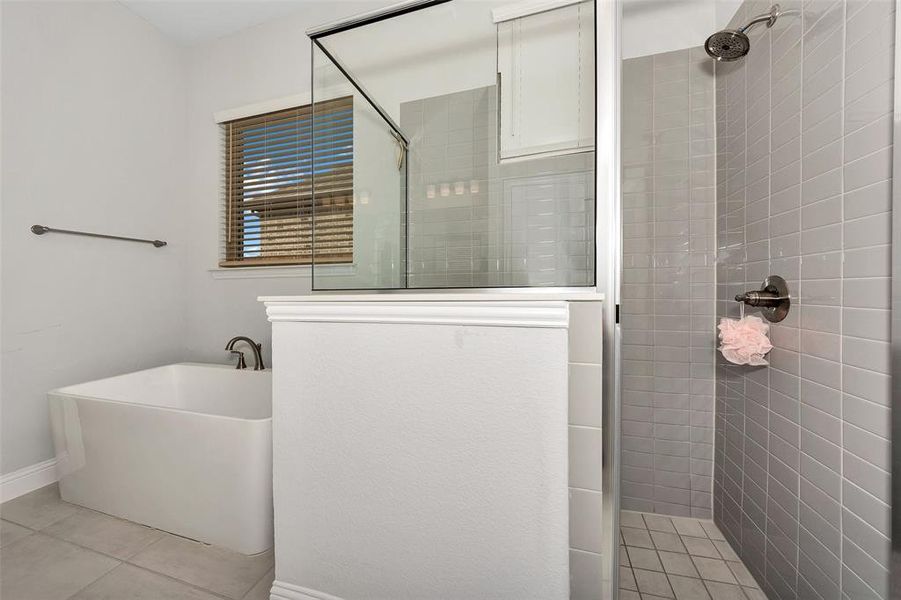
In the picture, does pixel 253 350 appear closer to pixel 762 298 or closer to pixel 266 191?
pixel 266 191

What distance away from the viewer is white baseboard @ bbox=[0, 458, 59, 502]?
5.02 ft

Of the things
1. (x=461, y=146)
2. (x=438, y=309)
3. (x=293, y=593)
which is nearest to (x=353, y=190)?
(x=461, y=146)

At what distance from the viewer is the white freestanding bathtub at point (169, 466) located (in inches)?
46.6

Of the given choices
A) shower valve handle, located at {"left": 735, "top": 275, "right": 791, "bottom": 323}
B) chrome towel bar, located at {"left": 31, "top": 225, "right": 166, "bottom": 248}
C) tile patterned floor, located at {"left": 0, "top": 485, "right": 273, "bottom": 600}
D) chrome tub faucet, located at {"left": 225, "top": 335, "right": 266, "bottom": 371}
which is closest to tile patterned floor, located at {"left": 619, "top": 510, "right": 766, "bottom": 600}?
shower valve handle, located at {"left": 735, "top": 275, "right": 791, "bottom": 323}

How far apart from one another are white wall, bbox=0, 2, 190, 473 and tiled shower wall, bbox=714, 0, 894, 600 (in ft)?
9.51

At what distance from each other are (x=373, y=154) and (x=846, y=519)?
1500mm

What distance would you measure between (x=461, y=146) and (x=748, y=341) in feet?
Answer: 3.43

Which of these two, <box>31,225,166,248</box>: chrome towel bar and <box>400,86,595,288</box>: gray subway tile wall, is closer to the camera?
<box>400,86,595,288</box>: gray subway tile wall

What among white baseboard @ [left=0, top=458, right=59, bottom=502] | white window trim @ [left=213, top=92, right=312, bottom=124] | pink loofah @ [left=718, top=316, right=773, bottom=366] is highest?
white window trim @ [left=213, top=92, right=312, bottom=124]

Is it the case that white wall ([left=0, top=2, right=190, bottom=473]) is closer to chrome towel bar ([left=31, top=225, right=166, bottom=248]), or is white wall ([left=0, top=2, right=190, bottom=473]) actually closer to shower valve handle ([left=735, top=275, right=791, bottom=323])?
chrome towel bar ([left=31, top=225, right=166, bottom=248])

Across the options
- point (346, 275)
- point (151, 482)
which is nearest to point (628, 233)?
point (346, 275)

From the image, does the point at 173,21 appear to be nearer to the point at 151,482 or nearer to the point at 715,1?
the point at 151,482

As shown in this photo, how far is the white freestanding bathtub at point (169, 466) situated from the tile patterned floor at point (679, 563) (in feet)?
4.01

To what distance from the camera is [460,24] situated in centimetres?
101
